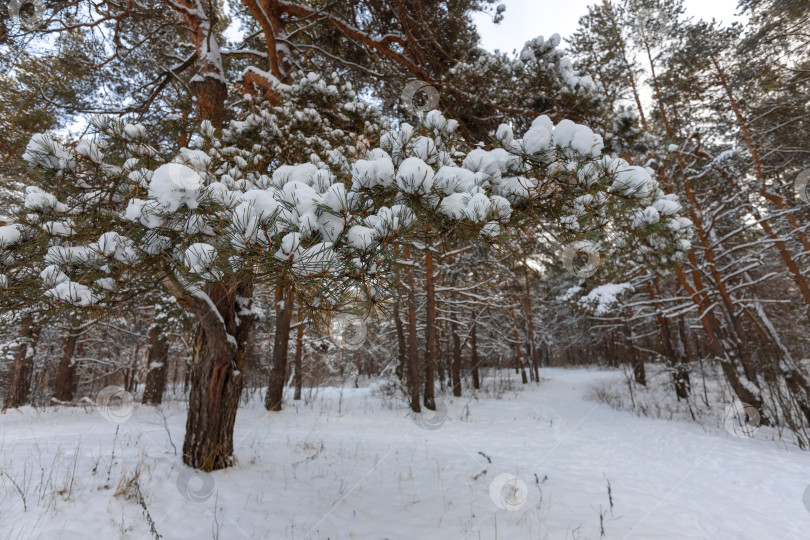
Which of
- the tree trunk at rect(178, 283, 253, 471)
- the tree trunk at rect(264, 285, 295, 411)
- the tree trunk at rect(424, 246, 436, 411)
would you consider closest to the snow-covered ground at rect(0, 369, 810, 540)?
the tree trunk at rect(178, 283, 253, 471)

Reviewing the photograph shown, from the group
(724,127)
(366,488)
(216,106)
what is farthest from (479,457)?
(724,127)

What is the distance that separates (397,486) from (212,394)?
2412 millimetres

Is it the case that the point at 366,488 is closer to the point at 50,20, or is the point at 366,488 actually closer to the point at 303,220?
the point at 303,220

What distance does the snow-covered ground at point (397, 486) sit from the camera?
2.88m

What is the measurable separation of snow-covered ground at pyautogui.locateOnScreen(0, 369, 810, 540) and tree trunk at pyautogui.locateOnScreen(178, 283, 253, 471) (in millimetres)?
199

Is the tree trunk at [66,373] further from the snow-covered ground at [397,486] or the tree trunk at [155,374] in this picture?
the snow-covered ground at [397,486]

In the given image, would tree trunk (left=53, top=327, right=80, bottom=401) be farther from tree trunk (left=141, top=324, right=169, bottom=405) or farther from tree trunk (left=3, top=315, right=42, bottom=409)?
tree trunk (left=141, top=324, right=169, bottom=405)

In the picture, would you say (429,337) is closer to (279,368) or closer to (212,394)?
(279,368)

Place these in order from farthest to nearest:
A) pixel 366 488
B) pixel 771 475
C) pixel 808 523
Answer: pixel 771 475
pixel 366 488
pixel 808 523

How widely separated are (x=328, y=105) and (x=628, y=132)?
391 centimetres

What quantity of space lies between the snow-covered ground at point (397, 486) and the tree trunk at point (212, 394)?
0.65 feet

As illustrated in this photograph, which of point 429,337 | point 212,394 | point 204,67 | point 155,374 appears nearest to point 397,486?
point 212,394

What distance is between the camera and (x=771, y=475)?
4.56 meters

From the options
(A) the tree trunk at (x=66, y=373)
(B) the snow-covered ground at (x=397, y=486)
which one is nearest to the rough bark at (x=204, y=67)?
(B) the snow-covered ground at (x=397, y=486)
